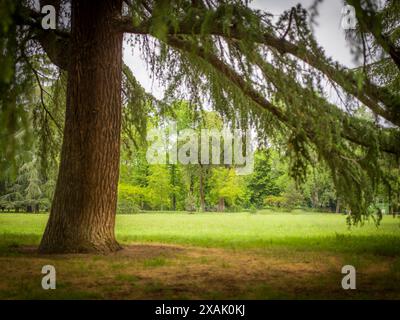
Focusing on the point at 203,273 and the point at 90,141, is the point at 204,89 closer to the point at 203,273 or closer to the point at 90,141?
the point at 90,141

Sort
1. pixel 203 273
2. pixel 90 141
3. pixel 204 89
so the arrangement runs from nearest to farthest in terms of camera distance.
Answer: pixel 203 273
pixel 90 141
pixel 204 89

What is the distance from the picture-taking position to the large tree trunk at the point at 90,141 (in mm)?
7863

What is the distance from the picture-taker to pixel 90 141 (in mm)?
7969

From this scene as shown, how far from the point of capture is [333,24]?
5.27m

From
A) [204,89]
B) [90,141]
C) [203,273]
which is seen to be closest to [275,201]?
[204,89]

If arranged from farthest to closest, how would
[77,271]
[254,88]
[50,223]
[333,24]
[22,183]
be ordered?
1. [22,183]
2. [50,223]
3. [254,88]
4. [77,271]
5. [333,24]

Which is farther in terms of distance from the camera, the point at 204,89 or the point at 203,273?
the point at 204,89

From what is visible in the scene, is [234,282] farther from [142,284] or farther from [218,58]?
[218,58]

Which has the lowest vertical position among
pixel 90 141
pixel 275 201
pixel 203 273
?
pixel 203 273

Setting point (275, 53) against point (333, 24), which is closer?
point (333, 24)

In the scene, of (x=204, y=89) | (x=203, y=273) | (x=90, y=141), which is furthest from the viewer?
(x=204, y=89)

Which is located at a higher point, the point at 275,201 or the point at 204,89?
the point at 204,89
